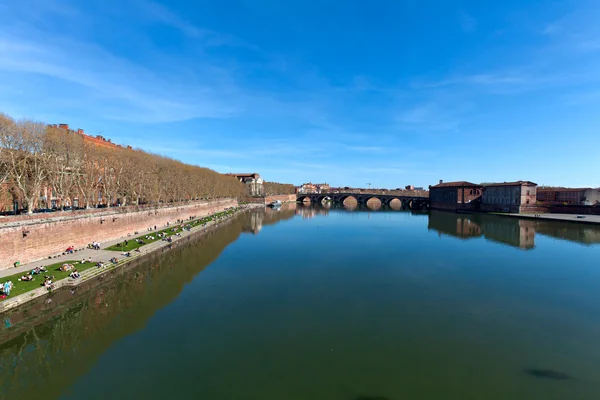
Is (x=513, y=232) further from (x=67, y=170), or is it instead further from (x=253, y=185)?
(x=253, y=185)

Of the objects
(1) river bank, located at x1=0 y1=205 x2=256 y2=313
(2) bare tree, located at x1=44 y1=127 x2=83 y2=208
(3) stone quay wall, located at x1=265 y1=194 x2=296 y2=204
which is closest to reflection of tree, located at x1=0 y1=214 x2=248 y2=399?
(1) river bank, located at x1=0 y1=205 x2=256 y2=313

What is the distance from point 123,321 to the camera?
18.9 meters

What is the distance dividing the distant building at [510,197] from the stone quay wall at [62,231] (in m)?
87.6

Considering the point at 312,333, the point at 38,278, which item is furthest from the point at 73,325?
the point at 312,333

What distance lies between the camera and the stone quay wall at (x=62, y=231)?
24.5m

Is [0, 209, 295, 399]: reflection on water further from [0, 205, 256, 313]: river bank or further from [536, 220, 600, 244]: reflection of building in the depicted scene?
[536, 220, 600, 244]: reflection of building

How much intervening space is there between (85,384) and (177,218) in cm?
5111

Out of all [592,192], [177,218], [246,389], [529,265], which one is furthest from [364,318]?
[592,192]

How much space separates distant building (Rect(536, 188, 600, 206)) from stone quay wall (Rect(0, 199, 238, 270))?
357ft

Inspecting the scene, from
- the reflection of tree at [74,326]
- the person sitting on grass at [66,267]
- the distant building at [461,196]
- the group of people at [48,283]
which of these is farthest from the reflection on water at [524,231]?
the group of people at [48,283]

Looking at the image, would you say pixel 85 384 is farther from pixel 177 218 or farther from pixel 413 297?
pixel 177 218

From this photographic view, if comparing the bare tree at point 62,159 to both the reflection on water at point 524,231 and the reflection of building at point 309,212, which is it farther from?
the reflection of building at point 309,212

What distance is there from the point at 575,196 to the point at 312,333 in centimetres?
10796

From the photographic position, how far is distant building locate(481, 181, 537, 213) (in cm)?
8256
